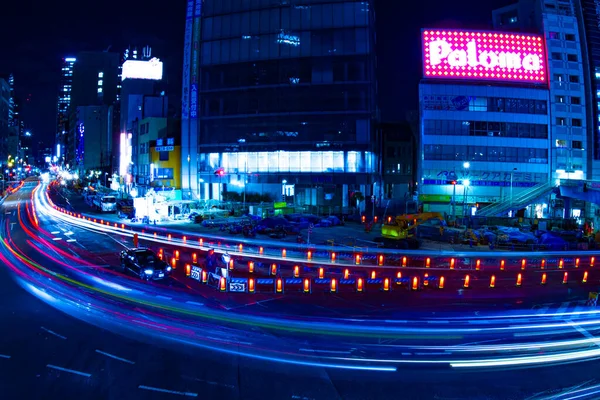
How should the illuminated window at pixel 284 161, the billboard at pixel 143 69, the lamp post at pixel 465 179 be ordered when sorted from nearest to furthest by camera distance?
the lamp post at pixel 465 179
the illuminated window at pixel 284 161
the billboard at pixel 143 69

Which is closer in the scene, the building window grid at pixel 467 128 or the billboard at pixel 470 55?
the billboard at pixel 470 55

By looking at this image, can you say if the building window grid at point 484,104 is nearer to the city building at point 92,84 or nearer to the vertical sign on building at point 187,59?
the vertical sign on building at point 187,59

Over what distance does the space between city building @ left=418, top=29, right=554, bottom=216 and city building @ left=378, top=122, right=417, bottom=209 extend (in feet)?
64.9

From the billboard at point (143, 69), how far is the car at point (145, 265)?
90.3 m

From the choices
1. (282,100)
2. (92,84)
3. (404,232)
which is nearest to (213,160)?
(282,100)

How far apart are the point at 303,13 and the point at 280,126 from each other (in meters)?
16.6

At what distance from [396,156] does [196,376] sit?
7229 cm

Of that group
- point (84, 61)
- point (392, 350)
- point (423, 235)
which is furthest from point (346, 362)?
point (84, 61)

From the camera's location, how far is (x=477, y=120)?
5850 centimetres

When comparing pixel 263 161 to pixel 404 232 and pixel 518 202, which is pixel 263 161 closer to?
pixel 518 202

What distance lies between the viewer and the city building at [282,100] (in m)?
63.7

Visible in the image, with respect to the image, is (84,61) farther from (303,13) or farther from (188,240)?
(188,240)

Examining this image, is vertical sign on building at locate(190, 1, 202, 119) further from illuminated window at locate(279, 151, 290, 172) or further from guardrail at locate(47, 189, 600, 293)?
guardrail at locate(47, 189, 600, 293)

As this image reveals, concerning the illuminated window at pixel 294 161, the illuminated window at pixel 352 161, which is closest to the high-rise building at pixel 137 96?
the illuminated window at pixel 294 161
